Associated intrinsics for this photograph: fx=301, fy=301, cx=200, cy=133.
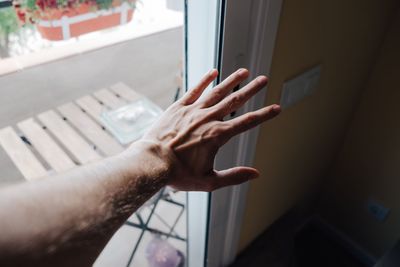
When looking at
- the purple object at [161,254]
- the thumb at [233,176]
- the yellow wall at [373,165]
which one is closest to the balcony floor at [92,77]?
the thumb at [233,176]

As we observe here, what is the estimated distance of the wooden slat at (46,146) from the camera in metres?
0.76

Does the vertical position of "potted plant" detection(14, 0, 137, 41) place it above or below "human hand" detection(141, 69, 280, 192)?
above

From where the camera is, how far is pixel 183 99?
0.58 m

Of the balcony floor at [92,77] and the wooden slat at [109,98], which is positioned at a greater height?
the balcony floor at [92,77]

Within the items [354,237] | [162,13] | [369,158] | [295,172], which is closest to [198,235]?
[295,172]

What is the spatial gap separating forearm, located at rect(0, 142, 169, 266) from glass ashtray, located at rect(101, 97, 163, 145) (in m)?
0.69

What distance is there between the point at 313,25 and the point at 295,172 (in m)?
0.68

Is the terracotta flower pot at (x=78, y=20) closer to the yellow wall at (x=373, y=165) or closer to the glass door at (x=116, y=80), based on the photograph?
the glass door at (x=116, y=80)

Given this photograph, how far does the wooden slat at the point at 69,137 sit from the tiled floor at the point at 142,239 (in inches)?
13.5

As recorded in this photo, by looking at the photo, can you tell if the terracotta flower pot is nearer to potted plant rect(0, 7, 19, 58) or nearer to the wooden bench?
potted plant rect(0, 7, 19, 58)

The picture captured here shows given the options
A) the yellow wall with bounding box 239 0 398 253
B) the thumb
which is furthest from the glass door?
the thumb

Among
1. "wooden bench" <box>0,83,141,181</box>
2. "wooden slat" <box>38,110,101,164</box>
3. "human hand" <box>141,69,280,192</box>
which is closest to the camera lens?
"human hand" <box>141,69,280,192</box>

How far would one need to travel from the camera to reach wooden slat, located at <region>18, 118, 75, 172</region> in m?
0.76

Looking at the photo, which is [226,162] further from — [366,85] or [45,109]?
[366,85]
